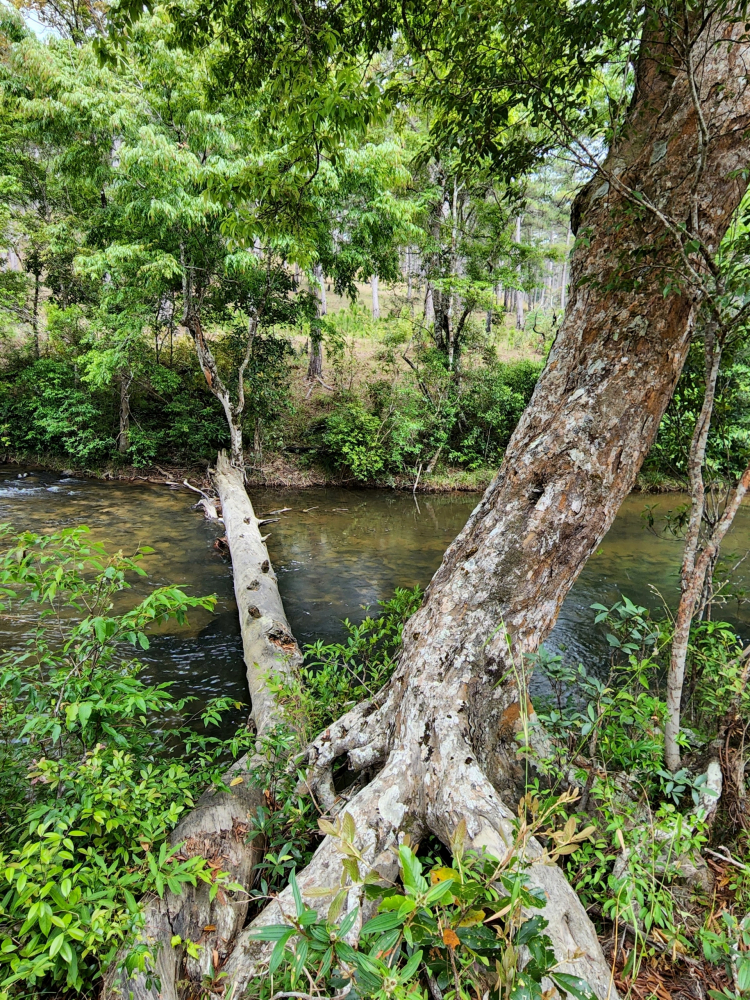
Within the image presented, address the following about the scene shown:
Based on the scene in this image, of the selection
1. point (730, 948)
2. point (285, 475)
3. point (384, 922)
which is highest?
point (384, 922)

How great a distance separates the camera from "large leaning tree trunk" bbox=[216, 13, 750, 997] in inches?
86.3

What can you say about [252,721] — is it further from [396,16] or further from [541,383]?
[396,16]

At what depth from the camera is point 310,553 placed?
7.64m

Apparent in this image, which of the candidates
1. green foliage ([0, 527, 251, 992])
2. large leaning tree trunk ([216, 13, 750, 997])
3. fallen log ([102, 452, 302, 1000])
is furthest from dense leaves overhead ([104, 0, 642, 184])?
fallen log ([102, 452, 302, 1000])

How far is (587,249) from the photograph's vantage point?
101 inches

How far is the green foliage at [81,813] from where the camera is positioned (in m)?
1.40

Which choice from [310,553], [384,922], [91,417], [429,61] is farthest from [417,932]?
[91,417]

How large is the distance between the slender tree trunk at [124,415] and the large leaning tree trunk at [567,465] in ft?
36.2

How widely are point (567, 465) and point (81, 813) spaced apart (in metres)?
2.57

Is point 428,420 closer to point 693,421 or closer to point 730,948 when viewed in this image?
point 693,421

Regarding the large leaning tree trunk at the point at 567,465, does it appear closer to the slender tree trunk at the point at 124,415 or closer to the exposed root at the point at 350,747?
the exposed root at the point at 350,747

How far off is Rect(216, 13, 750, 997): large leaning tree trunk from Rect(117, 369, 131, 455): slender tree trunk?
11040mm

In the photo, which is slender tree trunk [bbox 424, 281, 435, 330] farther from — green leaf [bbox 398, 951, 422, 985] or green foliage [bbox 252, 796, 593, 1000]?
green leaf [bbox 398, 951, 422, 985]

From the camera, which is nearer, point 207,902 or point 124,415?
point 207,902
